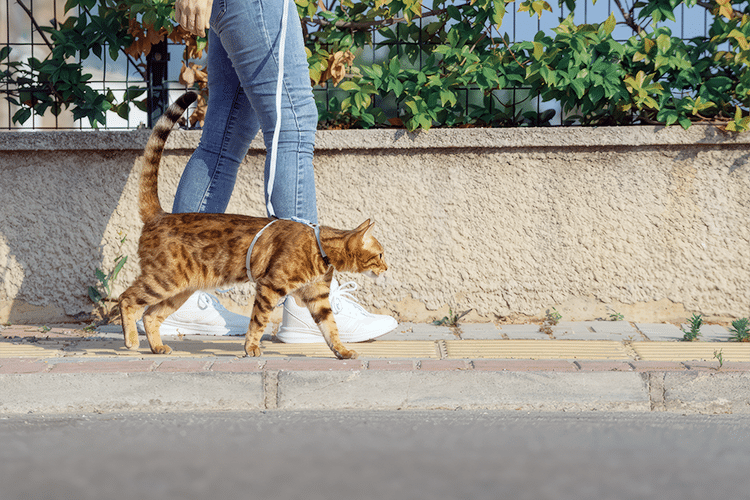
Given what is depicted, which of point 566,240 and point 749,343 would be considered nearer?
point 749,343

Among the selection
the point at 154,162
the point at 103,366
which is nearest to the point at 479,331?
the point at 154,162

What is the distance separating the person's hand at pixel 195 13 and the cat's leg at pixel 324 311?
1315 mm

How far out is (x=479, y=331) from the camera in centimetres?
448

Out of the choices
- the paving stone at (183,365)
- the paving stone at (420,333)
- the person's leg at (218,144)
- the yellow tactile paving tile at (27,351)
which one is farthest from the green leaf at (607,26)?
the yellow tactile paving tile at (27,351)

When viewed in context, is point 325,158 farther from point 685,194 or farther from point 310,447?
point 310,447

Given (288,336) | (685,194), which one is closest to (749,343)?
(685,194)

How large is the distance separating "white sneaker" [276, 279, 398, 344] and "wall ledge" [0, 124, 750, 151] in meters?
1.13

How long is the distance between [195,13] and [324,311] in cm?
153

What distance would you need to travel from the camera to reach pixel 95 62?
5.19 metres

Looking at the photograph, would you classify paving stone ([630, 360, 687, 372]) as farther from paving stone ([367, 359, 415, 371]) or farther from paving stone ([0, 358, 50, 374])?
paving stone ([0, 358, 50, 374])

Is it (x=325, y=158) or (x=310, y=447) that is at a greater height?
(x=325, y=158)

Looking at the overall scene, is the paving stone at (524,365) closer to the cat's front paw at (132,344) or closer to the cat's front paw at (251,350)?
the cat's front paw at (251,350)

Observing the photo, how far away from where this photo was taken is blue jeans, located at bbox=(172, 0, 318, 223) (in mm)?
3564

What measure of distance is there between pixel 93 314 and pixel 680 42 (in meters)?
4.01
